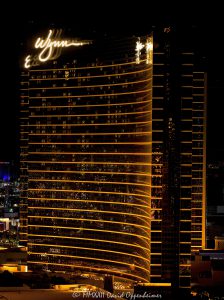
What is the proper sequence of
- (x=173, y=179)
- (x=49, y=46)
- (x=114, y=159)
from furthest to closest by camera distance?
(x=49, y=46), (x=114, y=159), (x=173, y=179)

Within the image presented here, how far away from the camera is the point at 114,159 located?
54.8 meters

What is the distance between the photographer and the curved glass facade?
5309 centimetres

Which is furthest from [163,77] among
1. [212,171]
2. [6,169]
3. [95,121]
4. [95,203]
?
[6,169]

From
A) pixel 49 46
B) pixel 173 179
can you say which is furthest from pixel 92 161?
pixel 49 46

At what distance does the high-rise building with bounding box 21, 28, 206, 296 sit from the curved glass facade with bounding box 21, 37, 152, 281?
8 centimetres

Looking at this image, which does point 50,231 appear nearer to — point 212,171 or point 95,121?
point 95,121

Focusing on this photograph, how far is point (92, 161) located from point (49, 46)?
9.46 meters

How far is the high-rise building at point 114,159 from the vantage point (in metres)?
51.6

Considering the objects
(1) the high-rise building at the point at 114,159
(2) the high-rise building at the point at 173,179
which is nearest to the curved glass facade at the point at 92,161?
(1) the high-rise building at the point at 114,159

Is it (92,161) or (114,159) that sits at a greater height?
(114,159)

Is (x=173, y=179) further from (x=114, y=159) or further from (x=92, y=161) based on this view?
(x=92, y=161)

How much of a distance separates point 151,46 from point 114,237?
44.1ft

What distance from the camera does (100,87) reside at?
56.1 meters

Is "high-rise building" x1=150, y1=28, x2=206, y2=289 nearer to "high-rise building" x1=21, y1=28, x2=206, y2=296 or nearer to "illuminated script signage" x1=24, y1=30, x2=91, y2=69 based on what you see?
"high-rise building" x1=21, y1=28, x2=206, y2=296
